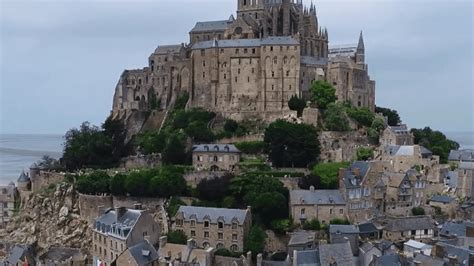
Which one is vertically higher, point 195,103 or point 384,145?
point 195,103

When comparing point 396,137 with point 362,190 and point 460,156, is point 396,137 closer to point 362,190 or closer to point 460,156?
point 460,156

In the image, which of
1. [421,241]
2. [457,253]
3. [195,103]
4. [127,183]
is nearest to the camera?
[457,253]

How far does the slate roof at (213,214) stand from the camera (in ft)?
127

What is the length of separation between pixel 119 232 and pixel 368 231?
15.9 m

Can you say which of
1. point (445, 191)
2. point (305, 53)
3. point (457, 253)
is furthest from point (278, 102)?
point (457, 253)

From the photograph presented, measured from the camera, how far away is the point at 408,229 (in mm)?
39562

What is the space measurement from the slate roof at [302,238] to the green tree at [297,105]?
687 inches

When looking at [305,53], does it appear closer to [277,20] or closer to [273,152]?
[277,20]

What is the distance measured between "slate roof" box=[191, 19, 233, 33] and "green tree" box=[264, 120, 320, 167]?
21.1m

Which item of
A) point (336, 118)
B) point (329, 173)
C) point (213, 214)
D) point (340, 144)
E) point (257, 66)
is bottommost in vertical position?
point (213, 214)

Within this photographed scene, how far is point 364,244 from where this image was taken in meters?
36.6

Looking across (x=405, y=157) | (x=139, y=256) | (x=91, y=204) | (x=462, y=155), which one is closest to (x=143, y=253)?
(x=139, y=256)

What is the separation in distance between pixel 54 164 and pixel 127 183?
1476cm

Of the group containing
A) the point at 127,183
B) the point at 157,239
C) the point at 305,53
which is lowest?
the point at 157,239
